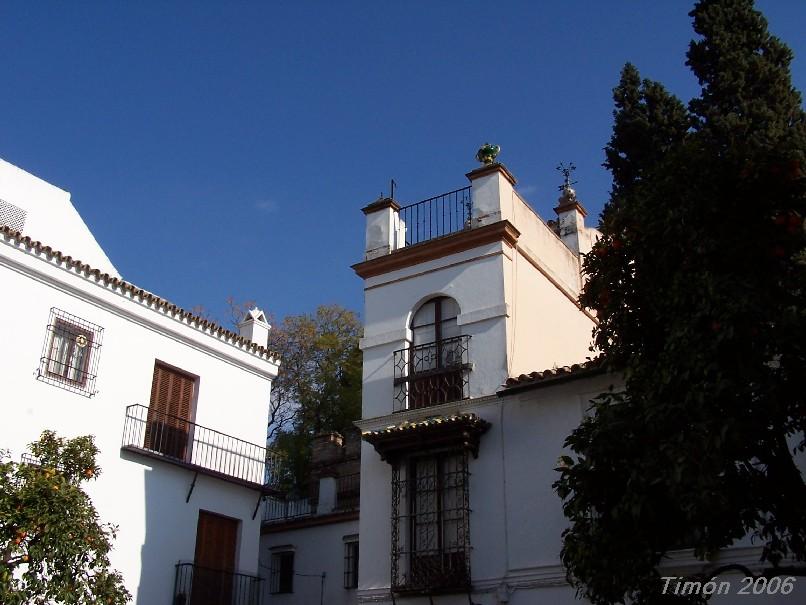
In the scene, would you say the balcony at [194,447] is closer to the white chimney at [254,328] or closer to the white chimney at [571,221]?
the white chimney at [254,328]

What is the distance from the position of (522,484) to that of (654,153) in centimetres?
732

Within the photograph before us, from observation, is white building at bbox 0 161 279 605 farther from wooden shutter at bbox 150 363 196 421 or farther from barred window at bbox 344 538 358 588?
barred window at bbox 344 538 358 588

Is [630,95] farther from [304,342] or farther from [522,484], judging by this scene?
[304,342]

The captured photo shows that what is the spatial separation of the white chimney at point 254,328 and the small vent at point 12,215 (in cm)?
505

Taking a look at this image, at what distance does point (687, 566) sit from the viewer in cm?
1235

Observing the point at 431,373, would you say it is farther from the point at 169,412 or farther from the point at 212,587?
the point at 212,587

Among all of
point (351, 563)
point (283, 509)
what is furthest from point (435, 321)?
point (283, 509)

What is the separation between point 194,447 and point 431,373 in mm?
5242

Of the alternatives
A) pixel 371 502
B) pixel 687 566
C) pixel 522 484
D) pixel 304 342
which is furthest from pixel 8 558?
pixel 304 342

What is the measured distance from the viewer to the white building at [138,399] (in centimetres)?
1590

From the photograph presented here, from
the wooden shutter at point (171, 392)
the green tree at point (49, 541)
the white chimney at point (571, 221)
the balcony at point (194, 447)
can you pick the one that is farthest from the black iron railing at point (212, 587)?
the white chimney at point (571, 221)

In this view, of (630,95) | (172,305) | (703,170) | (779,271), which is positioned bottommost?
(779,271)

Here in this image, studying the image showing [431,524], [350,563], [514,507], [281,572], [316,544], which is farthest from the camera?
[281,572]

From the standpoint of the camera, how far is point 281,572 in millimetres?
22031
